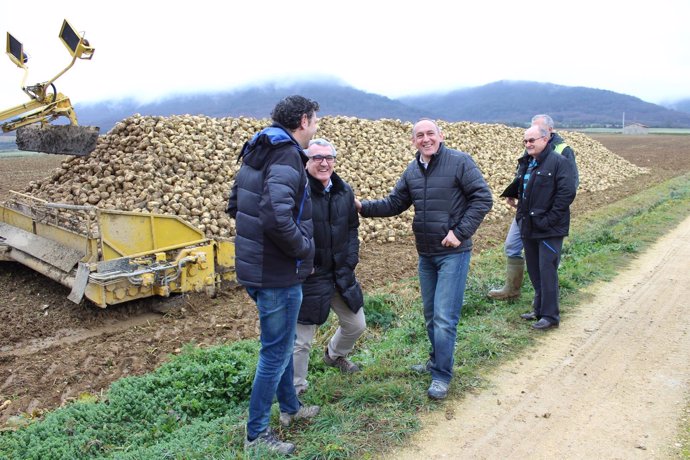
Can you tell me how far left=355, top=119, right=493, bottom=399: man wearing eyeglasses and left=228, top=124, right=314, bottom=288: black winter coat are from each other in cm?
113

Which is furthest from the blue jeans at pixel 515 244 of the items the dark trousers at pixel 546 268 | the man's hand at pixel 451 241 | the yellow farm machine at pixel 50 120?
the yellow farm machine at pixel 50 120

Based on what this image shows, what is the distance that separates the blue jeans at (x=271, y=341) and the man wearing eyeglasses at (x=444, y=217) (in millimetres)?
1223

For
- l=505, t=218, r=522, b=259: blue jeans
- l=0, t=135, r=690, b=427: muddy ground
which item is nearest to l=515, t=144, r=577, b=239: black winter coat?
l=505, t=218, r=522, b=259: blue jeans

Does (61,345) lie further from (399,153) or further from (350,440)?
(399,153)

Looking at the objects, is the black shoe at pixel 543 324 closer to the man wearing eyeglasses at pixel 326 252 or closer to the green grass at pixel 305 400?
the green grass at pixel 305 400

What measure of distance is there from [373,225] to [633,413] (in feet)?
25.5

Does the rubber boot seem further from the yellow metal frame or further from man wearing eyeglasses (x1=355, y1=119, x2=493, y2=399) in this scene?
the yellow metal frame

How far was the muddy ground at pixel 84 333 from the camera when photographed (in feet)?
17.8

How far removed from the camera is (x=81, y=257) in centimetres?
702

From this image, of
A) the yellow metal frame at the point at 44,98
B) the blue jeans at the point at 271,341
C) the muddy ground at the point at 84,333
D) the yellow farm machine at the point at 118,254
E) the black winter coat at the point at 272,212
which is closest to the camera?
the black winter coat at the point at 272,212

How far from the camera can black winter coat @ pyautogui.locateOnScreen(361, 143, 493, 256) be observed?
419 cm

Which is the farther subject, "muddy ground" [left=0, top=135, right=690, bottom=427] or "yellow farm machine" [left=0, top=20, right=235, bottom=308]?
"yellow farm machine" [left=0, top=20, right=235, bottom=308]

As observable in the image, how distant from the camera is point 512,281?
6535 mm

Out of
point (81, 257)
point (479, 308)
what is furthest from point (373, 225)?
point (81, 257)
